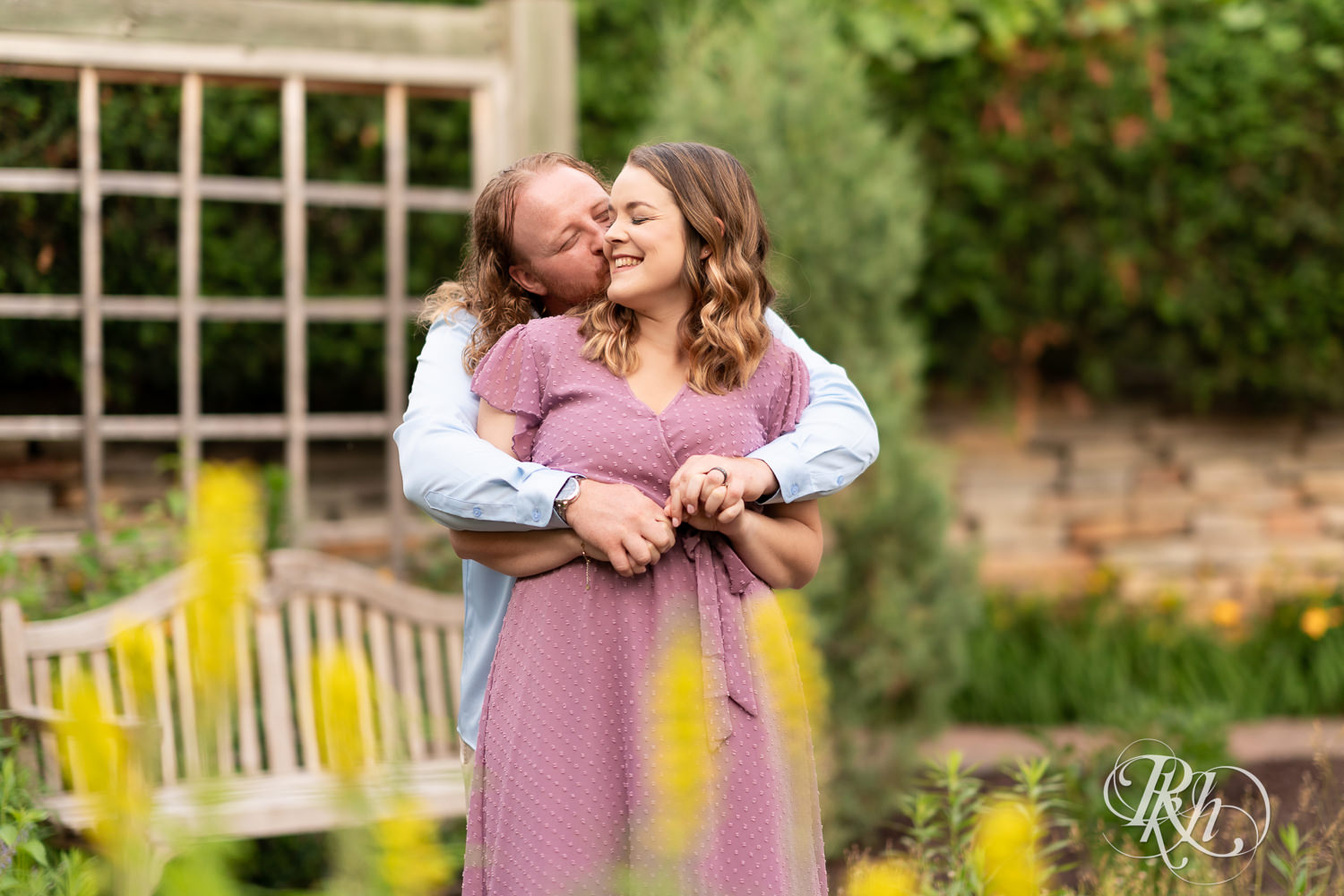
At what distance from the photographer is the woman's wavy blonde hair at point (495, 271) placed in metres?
2.03

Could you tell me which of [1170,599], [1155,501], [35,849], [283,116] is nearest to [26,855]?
[35,849]

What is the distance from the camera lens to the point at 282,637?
382 centimetres

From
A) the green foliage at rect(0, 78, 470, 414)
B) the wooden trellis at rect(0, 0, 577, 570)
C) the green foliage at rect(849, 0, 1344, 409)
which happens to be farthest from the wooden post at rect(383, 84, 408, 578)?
the green foliage at rect(849, 0, 1344, 409)

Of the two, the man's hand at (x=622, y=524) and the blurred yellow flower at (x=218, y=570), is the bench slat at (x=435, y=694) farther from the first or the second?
the blurred yellow flower at (x=218, y=570)

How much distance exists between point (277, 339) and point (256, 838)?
6.38ft

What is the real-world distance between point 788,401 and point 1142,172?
13.3 ft

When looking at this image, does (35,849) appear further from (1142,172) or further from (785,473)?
(1142,172)

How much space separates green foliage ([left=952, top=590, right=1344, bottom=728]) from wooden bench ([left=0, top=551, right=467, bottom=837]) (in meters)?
2.25

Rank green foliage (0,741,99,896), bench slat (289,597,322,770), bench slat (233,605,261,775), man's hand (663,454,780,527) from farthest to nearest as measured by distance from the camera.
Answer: bench slat (289,597,322,770), bench slat (233,605,261,775), green foliage (0,741,99,896), man's hand (663,454,780,527)

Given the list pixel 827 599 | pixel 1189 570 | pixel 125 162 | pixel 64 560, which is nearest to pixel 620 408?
pixel 827 599

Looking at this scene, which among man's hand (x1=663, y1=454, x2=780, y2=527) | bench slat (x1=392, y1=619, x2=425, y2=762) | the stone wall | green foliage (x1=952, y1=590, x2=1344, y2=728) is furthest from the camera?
the stone wall

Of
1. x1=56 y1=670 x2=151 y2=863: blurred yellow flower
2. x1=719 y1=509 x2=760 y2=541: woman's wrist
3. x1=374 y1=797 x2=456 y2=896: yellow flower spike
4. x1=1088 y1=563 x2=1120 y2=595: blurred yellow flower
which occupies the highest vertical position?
x1=719 y1=509 x2=760 y2=541: woman's wrist

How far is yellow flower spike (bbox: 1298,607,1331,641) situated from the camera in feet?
17.5

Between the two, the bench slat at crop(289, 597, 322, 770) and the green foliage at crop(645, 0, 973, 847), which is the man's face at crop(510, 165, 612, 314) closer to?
the bench slat at crop(289, 597, 322, 770)
